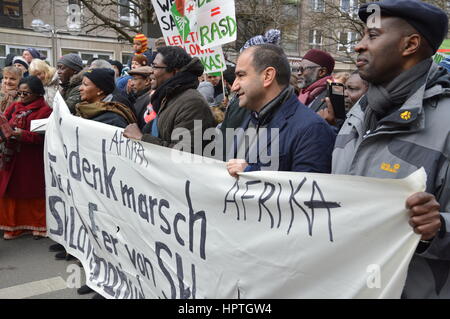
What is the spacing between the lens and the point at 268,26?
20.4m

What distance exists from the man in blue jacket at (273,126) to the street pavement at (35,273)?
2185 millimetres

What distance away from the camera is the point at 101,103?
3893 mm

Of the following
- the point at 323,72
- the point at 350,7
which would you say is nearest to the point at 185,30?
the point at 323,72

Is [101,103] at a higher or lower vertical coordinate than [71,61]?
lower

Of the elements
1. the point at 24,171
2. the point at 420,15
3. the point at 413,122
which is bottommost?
the point at 24,171

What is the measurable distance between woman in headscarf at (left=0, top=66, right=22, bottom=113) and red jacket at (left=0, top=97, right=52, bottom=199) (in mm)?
549

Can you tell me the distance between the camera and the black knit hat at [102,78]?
4074mm

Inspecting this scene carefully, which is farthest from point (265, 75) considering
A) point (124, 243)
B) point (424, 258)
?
point (124, 243)

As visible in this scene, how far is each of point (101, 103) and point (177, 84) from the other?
37.2 inches

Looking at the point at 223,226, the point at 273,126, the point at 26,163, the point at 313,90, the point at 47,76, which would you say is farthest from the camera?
the point at 47,76

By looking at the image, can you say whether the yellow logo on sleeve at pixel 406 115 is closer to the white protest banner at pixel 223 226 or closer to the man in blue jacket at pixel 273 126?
the white protest banner at pixel 223 226

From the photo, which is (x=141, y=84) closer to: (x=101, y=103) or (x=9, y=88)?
(x=101, y=103)

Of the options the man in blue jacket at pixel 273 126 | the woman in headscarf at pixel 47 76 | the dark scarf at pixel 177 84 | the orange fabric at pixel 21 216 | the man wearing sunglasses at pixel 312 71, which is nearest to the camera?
the man in blue jacket at pixel 273 126

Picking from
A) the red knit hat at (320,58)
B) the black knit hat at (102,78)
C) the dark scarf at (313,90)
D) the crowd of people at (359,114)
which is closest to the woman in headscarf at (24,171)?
the crowd of people at (359,114)
